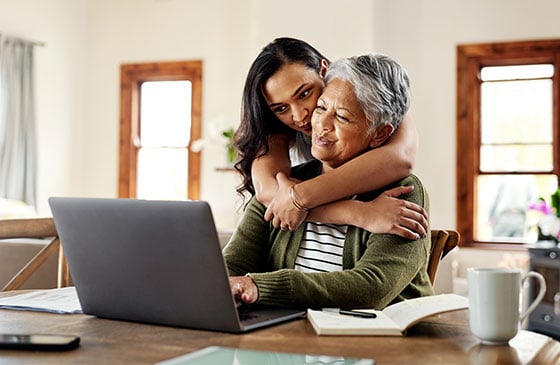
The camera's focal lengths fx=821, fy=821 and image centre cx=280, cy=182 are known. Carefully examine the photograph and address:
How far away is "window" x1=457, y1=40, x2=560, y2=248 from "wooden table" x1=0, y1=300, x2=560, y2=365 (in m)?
5.13

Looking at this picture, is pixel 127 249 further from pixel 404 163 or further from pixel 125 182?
pixel 125 182

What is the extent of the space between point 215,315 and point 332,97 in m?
0.69

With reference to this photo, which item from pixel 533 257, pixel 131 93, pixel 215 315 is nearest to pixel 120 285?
pixel 215 315

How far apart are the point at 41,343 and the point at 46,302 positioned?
1.53 ft

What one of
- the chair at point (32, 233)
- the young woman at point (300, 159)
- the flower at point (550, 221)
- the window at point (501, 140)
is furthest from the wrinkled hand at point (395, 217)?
the window at point (501, 140)

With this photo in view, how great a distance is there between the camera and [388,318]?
1403 mm

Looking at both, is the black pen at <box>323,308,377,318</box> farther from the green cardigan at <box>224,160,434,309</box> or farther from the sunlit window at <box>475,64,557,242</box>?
the sunlit window at <box>475,64,557,242</box>

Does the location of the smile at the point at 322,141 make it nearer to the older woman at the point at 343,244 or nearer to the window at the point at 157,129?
the older woman at the point at 343,244

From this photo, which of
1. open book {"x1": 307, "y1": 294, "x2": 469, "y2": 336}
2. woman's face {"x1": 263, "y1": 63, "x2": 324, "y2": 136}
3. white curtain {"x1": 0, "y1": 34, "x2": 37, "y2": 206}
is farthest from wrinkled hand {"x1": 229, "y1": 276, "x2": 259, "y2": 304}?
white curtain {"x1": 0, "y1": 34, "x2": 37, "y2": 206}

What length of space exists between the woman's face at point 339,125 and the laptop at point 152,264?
18.7 inches

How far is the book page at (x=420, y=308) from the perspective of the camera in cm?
133

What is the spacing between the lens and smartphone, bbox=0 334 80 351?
118 centimetres

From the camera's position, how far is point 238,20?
7.21m

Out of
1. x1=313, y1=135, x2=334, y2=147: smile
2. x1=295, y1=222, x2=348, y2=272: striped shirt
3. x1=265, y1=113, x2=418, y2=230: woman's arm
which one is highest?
x1=313, y1=135, x2=334, y2=147: smile
